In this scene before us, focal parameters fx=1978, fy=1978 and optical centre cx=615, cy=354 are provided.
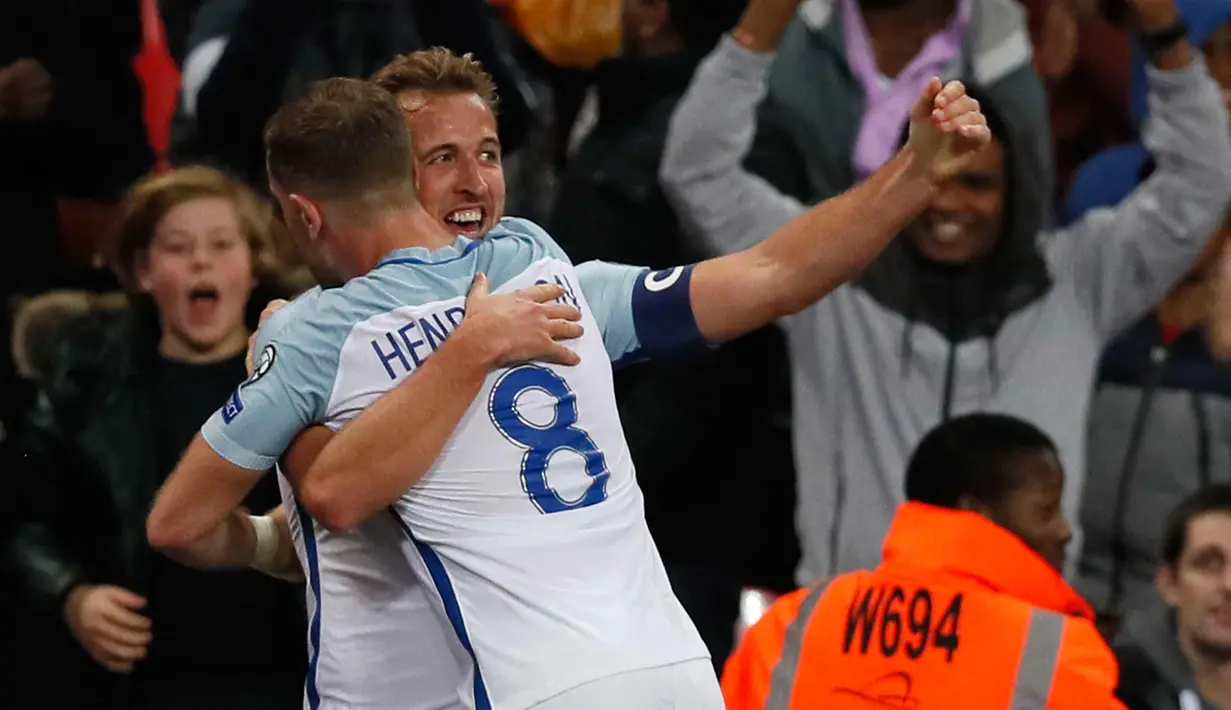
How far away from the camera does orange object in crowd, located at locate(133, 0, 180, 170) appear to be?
580 cm

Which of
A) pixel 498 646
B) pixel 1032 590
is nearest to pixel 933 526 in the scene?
pixel 1032 590

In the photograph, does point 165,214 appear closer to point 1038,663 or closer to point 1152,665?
point 1038,663

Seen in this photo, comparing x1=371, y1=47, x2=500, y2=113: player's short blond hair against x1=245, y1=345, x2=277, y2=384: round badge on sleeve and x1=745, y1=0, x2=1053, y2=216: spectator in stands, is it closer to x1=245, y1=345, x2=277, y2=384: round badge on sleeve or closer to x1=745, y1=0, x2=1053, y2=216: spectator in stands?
x1=245, y1=345, x2=277, y2=384: round badge on sleeve

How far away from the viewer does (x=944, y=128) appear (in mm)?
2820

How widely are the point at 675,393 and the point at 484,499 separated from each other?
216 centimetres

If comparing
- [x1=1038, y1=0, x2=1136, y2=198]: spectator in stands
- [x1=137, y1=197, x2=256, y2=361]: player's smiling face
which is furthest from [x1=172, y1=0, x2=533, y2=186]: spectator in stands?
[x1=1038, y1=0, x2=1136, y2=198]: spectator in stands

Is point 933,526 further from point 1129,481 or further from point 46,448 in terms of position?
point 46,448

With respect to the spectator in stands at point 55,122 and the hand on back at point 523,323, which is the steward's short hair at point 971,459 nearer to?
the hand on back at point 523,323

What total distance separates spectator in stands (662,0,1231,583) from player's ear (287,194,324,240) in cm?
199

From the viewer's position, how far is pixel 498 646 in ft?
9.03

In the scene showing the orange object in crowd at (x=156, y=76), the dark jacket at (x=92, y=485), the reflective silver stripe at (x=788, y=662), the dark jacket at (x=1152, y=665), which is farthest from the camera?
the orange object in crowd at (x=156, y=76)

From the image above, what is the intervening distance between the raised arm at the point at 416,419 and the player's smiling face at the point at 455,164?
47 centimetres

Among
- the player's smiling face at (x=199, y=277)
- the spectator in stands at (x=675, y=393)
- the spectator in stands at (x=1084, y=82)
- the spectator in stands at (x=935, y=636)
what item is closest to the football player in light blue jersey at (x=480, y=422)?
the spectator in stands at (x=935, y=636)

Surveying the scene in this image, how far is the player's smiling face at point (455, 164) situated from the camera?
127 inches
